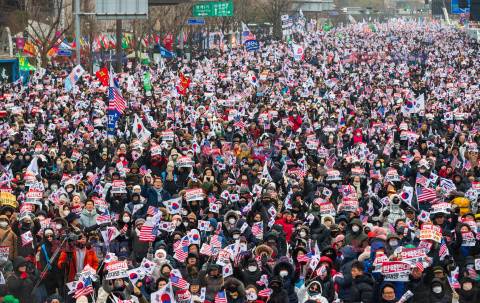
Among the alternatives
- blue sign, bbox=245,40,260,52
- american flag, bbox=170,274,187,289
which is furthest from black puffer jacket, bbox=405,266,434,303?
blue sign, bbox=245,40,260,52

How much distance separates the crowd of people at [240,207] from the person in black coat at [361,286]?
0.05 ft

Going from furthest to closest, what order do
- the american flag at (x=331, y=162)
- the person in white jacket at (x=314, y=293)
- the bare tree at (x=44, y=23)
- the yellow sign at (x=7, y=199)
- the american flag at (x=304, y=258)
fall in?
the bare tree at (x=44, y=23) → the american flag at (x=331, y=162) → the yellow sign at (x=7, y=199) → the american flag at (x=304, y=258) → the person in white jacket at (x=314, y=293)

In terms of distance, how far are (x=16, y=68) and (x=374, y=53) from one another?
63.6ft

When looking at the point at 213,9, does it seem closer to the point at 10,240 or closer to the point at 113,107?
the point at 113,107

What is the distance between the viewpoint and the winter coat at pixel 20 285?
10258mm

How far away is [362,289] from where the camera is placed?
9.41 m

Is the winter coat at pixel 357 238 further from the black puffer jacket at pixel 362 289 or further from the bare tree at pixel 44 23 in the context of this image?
the bare tree at pixel 44 23

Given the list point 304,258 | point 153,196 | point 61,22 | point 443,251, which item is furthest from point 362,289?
point 61,22

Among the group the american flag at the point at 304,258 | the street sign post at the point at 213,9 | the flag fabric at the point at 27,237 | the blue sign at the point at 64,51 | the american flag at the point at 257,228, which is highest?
the street sign post at the point at 213,9

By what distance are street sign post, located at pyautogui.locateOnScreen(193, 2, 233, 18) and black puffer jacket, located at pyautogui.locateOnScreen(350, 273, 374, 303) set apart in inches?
1724

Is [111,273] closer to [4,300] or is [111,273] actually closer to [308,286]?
[4,300]

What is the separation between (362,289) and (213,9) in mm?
44219

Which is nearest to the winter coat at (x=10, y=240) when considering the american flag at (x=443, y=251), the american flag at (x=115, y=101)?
the american flag at (x=443, y=251)

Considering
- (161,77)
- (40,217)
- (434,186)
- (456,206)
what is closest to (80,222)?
(40,217)
